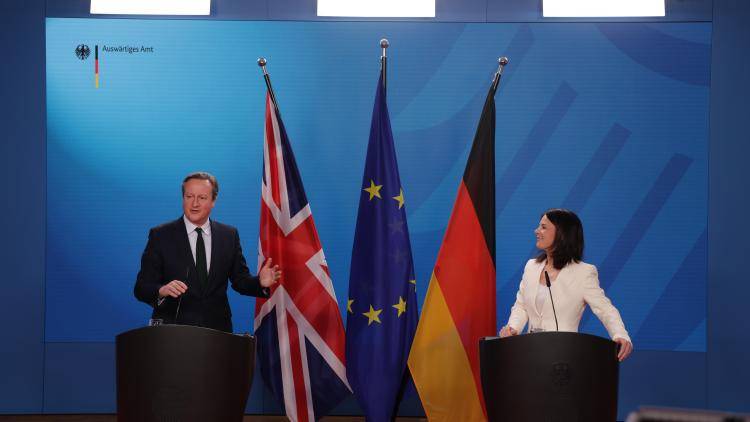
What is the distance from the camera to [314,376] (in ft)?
14.2

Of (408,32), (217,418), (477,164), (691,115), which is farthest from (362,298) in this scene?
(691,115)

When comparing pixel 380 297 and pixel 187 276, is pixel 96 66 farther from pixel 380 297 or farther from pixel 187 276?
pixel 380 297

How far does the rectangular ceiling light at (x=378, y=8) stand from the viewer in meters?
5.13

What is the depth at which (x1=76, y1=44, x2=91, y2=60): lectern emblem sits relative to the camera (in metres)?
5.06

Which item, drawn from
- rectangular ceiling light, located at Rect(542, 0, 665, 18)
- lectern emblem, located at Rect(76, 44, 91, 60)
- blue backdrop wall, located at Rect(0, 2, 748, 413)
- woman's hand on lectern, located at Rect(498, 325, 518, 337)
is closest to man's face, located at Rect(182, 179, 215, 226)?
blue backdrop wall, located at Rect(0, 2, 748, 413)

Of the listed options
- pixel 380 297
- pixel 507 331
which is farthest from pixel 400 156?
pixel 507 331

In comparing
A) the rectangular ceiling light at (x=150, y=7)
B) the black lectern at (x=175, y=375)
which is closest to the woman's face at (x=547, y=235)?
the black lectern at (x=175, y=375)

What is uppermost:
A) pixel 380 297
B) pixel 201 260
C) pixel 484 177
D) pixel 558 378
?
pixel 484 177

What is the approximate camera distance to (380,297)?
4.21 meters

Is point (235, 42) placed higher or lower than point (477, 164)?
higher

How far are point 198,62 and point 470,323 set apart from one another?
255cm

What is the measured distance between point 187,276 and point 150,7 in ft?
7.48

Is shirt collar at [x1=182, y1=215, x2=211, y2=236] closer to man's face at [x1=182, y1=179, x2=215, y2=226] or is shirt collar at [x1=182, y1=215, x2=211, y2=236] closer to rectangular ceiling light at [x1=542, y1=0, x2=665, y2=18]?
man's face at [x1=182, y1=179, x2=215, y2=226]

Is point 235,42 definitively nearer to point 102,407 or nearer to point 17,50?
point 17,50
